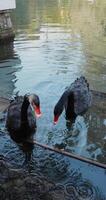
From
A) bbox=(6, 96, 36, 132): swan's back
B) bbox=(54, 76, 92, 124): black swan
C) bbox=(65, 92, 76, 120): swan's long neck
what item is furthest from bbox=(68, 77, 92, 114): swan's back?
bbox=(6, 96, 36, 132): swan's back

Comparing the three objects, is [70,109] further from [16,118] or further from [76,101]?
[16,118]

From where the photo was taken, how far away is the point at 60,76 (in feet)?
50.4

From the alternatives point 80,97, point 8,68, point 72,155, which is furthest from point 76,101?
point 8,68

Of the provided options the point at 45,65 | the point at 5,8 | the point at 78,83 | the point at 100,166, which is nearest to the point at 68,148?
the point at 100,166

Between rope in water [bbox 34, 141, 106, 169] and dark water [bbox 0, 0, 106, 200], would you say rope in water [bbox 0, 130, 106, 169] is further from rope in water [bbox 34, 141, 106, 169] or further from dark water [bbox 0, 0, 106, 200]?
dark water [bbox 0, 0, 106, 200]

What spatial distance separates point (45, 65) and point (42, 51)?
2.51 m

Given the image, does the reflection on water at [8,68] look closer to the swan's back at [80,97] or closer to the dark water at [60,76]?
the dark water at [60,76]

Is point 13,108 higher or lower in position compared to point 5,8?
lower

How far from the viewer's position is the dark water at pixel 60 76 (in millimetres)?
8594

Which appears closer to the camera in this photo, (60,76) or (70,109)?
(70,109)

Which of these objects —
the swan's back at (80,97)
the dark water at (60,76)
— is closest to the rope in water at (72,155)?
the dark water at (60,76)

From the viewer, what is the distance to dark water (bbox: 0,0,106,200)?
8594 mm

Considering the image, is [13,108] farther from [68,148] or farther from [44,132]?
[68,148]

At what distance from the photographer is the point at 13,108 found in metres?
10.2
